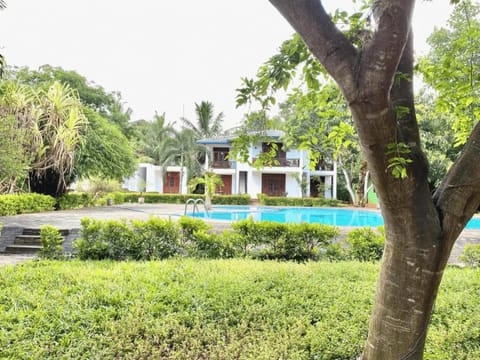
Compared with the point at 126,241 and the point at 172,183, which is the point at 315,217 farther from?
the point at 172,183

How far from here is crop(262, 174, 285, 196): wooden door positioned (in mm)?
30078

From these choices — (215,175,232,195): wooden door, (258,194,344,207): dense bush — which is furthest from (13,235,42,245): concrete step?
(215,175,232,195): wooden door

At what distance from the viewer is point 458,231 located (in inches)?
70.2

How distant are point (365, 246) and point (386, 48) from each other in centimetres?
586

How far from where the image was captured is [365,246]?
6.56 m

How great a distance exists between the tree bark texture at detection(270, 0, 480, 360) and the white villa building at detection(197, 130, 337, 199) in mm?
26010

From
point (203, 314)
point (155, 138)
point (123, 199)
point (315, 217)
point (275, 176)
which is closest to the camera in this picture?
point (203, 314)

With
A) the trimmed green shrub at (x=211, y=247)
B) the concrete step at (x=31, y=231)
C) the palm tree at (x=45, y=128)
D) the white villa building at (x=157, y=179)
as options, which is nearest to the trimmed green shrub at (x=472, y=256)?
the trimmed green shrub at (x=211, y=247)

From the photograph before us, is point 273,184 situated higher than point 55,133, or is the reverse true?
point 55,133

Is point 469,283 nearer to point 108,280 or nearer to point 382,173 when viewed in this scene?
point 382,173

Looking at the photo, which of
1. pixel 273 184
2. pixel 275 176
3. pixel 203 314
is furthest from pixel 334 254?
pixel 275 176

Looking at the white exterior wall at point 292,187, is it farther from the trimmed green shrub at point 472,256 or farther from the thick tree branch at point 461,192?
the thick tree branch at point 461,192

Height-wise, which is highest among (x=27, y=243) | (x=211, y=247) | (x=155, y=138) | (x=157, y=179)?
(x=155, y=138)

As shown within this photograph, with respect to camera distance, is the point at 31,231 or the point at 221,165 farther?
the point at 221,165
